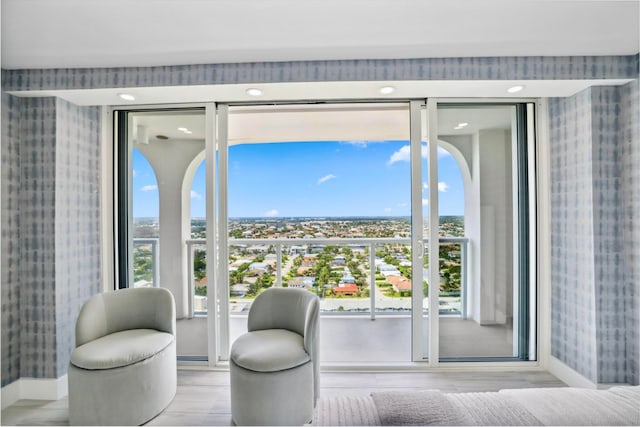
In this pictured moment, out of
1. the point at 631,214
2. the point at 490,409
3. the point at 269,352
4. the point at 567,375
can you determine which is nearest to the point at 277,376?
the point at 269,352

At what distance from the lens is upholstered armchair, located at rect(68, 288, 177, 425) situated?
6.32 ft

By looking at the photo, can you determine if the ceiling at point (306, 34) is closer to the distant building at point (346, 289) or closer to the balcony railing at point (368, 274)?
the balcony railing at point (368, 274)

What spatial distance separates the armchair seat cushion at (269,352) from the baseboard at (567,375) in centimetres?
211

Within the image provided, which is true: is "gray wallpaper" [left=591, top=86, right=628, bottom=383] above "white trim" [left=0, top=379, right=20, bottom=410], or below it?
above

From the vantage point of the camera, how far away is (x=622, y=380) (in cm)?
229

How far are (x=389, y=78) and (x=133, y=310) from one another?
8.41 ft

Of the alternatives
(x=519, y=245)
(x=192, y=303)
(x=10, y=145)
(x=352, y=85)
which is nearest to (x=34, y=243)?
(x=10, y=145)

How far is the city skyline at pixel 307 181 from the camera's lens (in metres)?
2.88

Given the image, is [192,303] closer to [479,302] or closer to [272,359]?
[272,359]

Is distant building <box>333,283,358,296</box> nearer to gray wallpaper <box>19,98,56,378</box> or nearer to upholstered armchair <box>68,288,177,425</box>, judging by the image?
upholstered armchair <box>68,288,177,425</box>

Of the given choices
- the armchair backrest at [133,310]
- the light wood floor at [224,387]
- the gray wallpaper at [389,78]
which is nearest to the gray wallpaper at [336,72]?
the gray wallpaper at [389,78]

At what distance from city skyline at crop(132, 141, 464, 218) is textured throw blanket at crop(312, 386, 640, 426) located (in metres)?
1.78

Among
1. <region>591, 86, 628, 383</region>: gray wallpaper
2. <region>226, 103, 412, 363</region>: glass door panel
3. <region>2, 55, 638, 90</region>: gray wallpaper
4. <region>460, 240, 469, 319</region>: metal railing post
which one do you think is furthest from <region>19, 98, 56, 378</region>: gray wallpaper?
<region>591, 86, 628, 383</region>: gray wallpaper

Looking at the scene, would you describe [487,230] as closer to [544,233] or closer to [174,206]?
[544,233]
